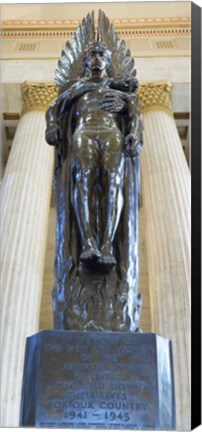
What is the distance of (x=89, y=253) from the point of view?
2.54 m

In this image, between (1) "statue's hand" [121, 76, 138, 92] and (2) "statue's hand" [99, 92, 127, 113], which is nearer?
(2) "statue's hand" [99, 92, 127, 113]

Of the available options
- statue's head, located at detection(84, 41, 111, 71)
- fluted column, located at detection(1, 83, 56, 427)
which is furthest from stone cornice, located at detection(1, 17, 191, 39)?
statue's head, located at detection(84, 41, 111, 71)

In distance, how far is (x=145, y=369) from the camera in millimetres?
2141

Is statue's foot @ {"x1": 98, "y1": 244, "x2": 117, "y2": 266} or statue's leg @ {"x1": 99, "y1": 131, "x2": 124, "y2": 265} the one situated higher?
statue's leg @ {"x1": 99, "y1": 131, "x2": 124, "y2": 265}

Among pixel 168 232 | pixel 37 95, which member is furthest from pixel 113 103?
pixel 37 95

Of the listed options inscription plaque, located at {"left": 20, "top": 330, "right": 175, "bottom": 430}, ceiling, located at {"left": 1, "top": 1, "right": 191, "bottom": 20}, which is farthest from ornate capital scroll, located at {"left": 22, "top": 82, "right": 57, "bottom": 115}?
inscription plaque, located at {"left": 20, "top": 330, "right": 175, "bottom": 430}

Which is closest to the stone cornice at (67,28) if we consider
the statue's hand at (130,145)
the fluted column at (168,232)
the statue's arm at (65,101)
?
the fluted column at (168,232)

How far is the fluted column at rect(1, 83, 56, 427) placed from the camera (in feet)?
23.4

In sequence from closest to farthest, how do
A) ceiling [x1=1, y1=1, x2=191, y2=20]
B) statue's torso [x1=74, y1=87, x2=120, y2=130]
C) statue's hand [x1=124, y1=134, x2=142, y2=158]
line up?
statue's hand [x1=124, y1=134, x2=142, y2=158], statue's torso [x1=74, y1=87, x2=120, y2=130], ceiling [x1=1, y1=1, x2=191, y2=20]

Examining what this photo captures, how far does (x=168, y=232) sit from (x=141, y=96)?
4.01 metres

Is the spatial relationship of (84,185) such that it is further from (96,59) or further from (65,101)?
(96,59)

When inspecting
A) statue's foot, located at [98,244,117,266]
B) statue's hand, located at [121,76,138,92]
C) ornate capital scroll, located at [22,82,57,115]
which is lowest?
statue's foot, located at [98,244,117,266]

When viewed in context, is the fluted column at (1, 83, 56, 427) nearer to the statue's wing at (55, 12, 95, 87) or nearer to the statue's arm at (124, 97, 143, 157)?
the statue's wing at (55, 12, 95, 87)

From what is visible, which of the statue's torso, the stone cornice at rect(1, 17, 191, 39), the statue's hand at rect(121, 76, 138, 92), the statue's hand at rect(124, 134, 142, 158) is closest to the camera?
the statue's hand at rect(124, 134, 142, 158)
